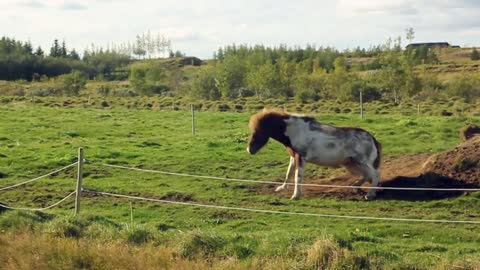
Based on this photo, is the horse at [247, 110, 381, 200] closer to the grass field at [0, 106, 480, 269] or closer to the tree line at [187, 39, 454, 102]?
the grass field at [0, 106, 480, 269]

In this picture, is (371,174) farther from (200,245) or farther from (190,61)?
(190,61)

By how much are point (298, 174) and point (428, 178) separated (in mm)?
2802

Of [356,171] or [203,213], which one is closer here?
[203,213]

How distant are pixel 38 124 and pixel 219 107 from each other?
16253 millimetres

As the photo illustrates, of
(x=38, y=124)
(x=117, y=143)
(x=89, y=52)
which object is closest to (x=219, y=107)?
(x=38, y=124)

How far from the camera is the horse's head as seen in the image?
17.2 m

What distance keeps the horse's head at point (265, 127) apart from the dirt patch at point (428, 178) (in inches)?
A: 48.2

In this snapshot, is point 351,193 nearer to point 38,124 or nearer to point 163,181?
point 163,181

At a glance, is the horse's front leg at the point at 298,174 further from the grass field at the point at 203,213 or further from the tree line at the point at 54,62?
the tree line at the point at 54,62

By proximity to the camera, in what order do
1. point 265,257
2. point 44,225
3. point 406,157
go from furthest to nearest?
point 406,157 < point 44,225 < point 265,257

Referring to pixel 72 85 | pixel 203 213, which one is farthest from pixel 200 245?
pixel 72 85

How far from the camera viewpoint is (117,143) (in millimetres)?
23688

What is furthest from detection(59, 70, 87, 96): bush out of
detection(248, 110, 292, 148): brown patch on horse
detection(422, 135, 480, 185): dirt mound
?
detection(422, 135, 480, 185): dirt mound

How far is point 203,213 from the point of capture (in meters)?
14.3
